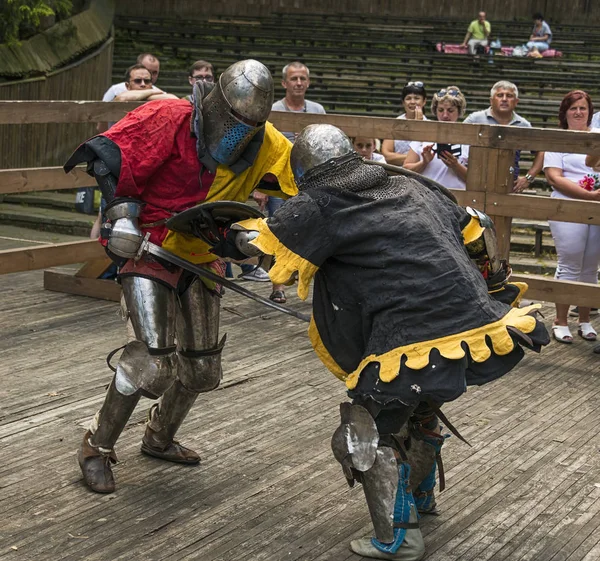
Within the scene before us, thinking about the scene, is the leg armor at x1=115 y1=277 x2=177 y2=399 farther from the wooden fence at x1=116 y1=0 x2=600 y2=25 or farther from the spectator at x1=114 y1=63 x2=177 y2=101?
the wooden fence at x1=116 y1=0 x2=600 y2=25

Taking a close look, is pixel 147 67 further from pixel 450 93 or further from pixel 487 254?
pixel 487 254

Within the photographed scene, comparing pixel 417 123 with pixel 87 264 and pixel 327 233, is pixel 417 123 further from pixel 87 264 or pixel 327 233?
pixel 327 233

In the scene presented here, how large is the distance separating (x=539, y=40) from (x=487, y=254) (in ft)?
49.7

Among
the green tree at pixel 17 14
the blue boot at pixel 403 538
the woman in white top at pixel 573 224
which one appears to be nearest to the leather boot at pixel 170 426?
the blue boot at pixel 403 538

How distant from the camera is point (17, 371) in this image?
548 centimetres

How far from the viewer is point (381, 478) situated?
3.42 meters

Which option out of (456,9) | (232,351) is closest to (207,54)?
(456,9)

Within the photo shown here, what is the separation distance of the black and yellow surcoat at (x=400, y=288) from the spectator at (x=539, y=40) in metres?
15.0

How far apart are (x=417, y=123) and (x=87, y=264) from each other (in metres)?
2.40

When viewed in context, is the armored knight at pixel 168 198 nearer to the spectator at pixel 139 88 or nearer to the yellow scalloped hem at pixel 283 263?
the yellow scalloped hem at pixel 283 263

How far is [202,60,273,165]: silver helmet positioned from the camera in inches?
154

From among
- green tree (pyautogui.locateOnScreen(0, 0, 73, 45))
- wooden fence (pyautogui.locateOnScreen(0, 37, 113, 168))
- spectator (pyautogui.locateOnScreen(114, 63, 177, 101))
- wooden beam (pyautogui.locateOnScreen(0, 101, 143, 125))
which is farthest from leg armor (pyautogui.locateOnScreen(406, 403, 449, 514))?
green tree (pyautogui.locateOnScreen(0, 0, 73, 45))

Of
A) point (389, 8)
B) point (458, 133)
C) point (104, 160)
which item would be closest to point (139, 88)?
point (458, 133)

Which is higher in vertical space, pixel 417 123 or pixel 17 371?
pixel 417 123
